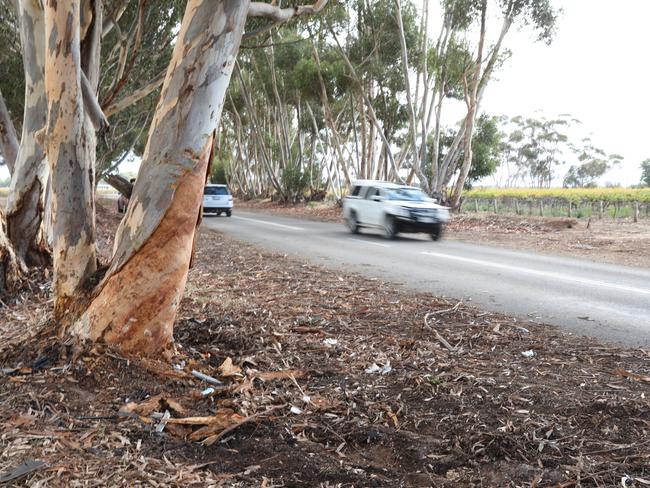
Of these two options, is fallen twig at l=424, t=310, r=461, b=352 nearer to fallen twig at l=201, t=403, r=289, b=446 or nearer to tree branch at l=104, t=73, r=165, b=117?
fallen twig at l=201, t=403, r=289, b=446

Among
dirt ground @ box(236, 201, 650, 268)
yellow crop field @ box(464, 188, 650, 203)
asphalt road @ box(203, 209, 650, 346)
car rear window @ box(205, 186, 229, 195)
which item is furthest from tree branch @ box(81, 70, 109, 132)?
yellow crop field @ box(464, 188, 650, 203)

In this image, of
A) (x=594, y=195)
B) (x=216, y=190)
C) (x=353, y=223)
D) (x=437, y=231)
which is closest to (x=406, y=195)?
(x=437, y=231)

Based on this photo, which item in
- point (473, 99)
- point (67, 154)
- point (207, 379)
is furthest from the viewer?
point (473, 99)

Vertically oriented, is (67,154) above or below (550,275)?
above

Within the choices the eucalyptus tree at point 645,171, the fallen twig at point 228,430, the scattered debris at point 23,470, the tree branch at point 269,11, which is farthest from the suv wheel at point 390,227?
the eucalyptus tree at point 645,171

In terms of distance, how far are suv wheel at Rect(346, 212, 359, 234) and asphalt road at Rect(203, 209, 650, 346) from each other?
1720mm

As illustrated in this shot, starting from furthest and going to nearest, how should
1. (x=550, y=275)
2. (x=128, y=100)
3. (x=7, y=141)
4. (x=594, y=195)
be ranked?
(x=594, y=195) < (x=128, y=100) < (x=550, y=275) < (x=7, y=141)

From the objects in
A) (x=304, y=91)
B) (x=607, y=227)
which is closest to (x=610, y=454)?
(x=607, y=227)

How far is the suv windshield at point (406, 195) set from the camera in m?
17.5

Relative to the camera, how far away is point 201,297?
23.2ft

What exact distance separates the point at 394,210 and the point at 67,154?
1273cm

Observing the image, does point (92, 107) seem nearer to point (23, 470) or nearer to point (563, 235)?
point (23, 470)

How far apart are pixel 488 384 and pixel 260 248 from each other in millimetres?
9850

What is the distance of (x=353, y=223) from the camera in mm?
19047
